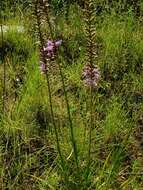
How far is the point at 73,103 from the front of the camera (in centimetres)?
372

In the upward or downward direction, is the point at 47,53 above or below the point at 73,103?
above

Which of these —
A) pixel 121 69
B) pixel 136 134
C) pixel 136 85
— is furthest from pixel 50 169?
pixel 121 69

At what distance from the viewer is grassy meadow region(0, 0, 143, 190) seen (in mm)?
2670

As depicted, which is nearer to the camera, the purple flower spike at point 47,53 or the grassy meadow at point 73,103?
the purple flower spike at point 47,53

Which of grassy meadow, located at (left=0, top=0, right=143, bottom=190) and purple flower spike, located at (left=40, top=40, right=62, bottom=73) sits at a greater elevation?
purple flower spike, located at (left=40, top=40, right=62, bottom=73)

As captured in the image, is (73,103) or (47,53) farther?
(73,103)

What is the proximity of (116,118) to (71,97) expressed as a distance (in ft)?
1.74

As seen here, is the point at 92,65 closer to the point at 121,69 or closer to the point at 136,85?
the point at 136,85

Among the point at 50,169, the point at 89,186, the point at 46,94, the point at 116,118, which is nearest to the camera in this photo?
the point at 89,186

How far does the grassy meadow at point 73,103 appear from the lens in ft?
8.76

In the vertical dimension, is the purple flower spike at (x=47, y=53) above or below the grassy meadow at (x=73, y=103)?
above

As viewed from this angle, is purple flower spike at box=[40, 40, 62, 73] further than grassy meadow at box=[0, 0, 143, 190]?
No

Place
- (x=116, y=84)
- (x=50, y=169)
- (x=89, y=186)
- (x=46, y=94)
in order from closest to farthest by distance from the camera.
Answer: (x=89, y=186), (x=50, y=169), (x=46, y=94), (x=116, y=84)

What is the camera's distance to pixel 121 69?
428 centimetres
